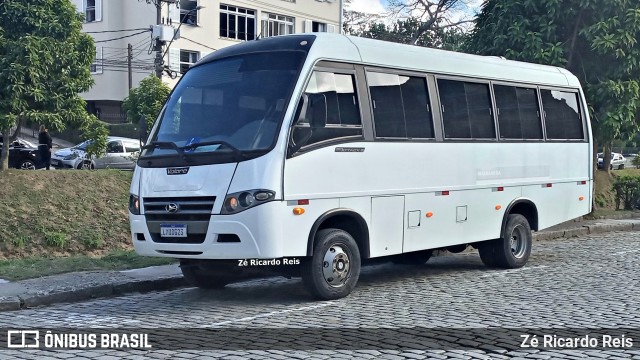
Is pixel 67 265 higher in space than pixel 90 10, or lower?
lower

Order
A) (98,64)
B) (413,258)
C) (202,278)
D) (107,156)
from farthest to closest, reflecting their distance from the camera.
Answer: (98,64) → (107,156) → (413,258) → (202,278)

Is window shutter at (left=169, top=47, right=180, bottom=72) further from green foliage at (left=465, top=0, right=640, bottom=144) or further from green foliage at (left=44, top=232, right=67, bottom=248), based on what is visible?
green foliage at (left=44, top=232, right=67, bottom=248)

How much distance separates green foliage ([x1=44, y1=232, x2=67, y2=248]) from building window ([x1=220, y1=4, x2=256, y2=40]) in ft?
105

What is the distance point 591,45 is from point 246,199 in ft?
41.8

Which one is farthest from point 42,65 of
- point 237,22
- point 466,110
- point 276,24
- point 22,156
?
point 276,24

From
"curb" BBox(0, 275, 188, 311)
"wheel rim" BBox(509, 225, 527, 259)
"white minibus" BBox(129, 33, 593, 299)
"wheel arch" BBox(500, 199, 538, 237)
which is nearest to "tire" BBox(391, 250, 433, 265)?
"white minibus" BBox(129, 33, 593, 299)

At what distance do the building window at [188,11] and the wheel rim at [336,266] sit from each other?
118 ft

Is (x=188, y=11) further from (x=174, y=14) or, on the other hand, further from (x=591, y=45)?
(x=591, y=45)

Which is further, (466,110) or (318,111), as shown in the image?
(466,110)

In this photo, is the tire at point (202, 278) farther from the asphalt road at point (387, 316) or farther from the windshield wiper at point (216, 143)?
the windshield wiper at point (216, 143)

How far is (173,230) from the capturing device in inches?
368

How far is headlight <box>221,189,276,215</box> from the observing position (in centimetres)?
888

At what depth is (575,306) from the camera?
9266mm

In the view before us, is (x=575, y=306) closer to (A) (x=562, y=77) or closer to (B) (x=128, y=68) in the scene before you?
(A) (x=562, y=77)
